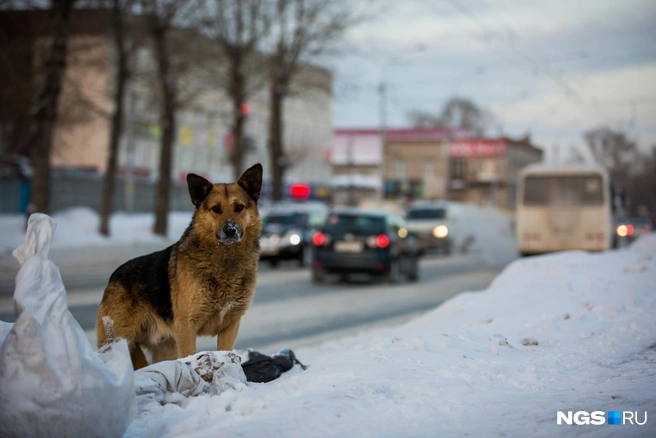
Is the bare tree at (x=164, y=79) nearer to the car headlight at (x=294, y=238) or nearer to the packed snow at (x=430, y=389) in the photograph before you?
the car headlight at (x=294, y=238)

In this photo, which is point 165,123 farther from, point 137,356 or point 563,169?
point 137,356

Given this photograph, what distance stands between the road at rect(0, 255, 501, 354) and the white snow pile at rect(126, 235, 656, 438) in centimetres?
368

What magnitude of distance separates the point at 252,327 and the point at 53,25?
14275 mm

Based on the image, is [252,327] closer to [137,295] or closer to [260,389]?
[137,295]

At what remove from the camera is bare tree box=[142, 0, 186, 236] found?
96.0 ft

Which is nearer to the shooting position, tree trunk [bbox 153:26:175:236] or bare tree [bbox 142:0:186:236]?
bare tree [bbox 142:0:186:236]

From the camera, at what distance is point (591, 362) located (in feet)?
18.7

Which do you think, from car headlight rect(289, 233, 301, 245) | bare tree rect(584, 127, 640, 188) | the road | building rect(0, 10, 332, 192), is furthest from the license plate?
bare tree rect(584, 127, 640, 188)

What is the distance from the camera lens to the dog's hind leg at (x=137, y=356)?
549cm

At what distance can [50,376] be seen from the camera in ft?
11.6

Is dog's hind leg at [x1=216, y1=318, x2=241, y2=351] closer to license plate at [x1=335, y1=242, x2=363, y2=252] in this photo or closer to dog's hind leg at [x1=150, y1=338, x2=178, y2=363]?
dog's hind leg at [x1=150, y1=338, x2=178, y2=363]

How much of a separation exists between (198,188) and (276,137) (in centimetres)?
3415

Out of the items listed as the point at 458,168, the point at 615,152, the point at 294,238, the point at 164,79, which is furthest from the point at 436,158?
the point at 294,238

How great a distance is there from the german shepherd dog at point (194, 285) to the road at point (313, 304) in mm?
3079
